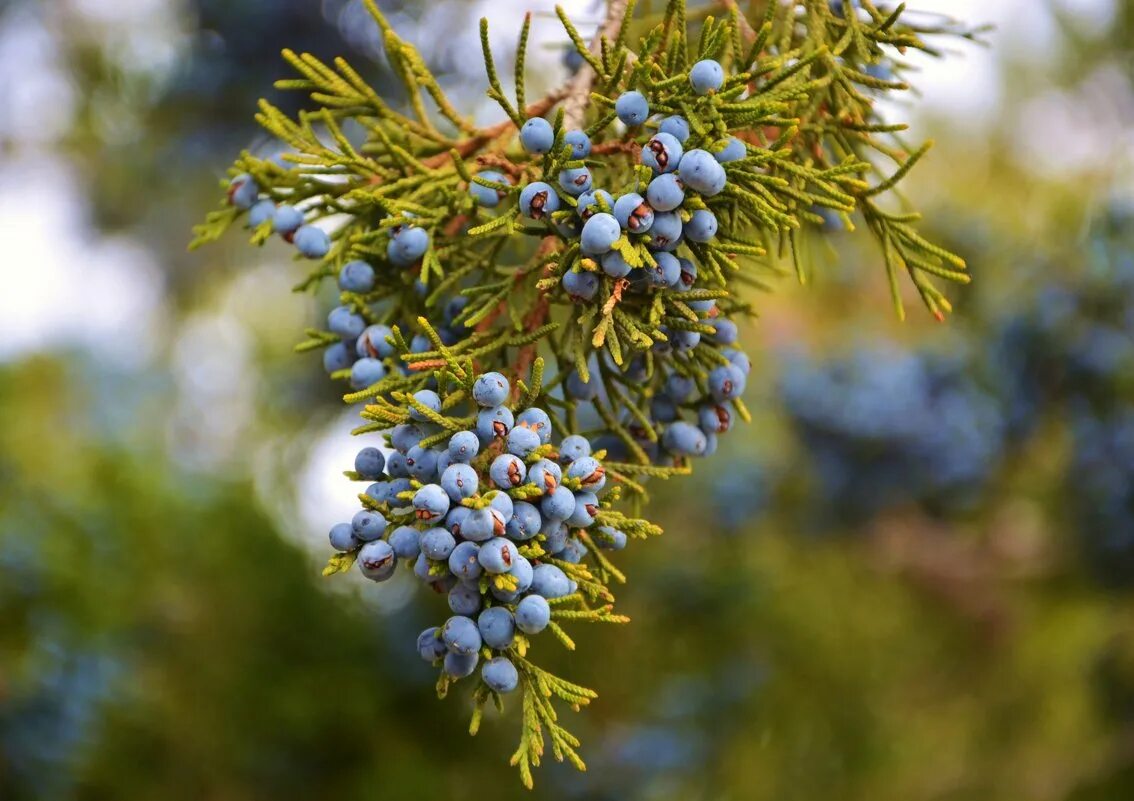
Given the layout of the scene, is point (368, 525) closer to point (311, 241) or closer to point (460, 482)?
point (460, 482)

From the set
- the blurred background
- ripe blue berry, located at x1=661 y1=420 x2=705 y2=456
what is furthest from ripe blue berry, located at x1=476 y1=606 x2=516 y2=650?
the blurred background

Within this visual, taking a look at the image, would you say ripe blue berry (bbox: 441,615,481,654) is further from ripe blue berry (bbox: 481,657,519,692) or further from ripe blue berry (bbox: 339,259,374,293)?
ripe blue berry (bbox: 339,259,374,293)

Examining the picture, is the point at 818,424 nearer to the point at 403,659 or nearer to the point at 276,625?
the point at 403,659

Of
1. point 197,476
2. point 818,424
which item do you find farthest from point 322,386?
point 818,424

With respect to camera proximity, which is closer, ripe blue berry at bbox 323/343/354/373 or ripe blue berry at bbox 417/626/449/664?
ripe blue berry at bbox 417/626/449/664

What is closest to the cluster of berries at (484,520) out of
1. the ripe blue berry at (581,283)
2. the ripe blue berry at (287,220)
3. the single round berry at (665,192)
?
the ripe blue berry at (581,283)

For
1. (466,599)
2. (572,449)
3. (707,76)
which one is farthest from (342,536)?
(707,76)

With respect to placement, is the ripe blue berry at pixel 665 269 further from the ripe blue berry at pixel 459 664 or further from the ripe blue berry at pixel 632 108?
the ripe blue berry at pixel 459 664
